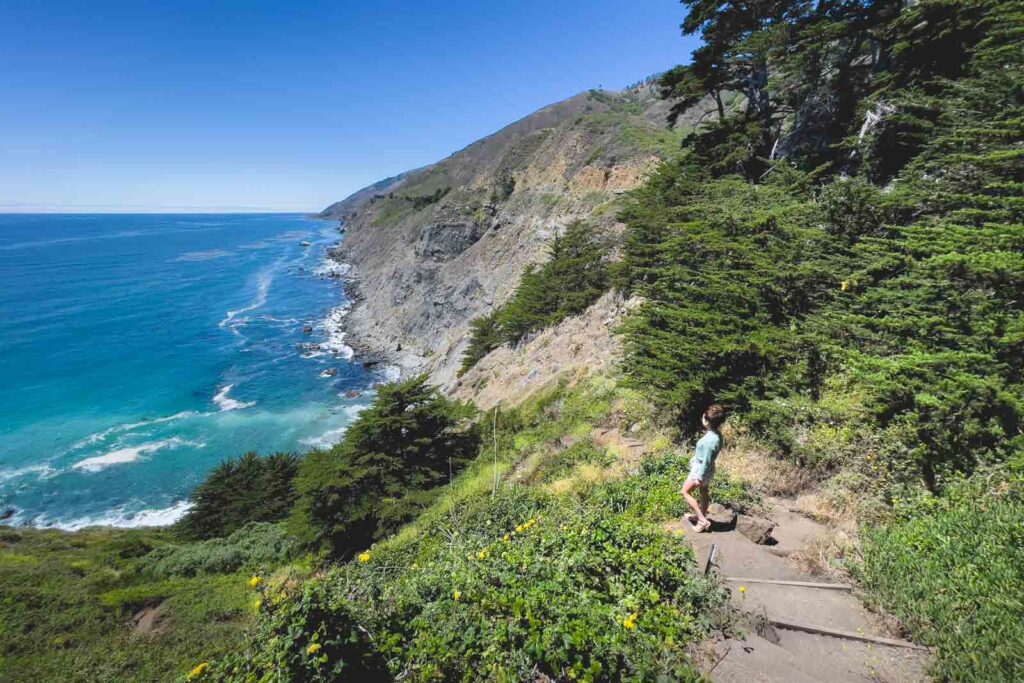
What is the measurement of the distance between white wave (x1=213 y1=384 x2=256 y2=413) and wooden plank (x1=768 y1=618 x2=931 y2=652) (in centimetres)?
4370

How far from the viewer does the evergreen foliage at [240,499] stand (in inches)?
845

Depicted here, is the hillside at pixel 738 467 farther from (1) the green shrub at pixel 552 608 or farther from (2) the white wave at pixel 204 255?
(2) the white wave at pixel 204 255

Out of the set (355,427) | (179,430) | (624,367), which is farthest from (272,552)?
(179,430)

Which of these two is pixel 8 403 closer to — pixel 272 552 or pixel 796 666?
pixel 272 552

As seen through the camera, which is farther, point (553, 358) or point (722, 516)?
point (553, 358)

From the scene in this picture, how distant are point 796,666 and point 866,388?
16.2 feet

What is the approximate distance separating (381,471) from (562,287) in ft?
48.5

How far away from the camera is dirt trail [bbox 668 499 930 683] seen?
11.8 feet

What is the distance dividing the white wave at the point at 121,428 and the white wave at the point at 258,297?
23288 mm

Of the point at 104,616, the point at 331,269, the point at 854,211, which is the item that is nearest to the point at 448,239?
the point at 104,616

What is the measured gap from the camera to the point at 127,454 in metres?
32.0

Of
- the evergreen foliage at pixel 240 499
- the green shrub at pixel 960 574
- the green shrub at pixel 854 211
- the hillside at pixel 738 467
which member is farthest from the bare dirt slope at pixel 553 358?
the evergreen foliage at pixel 240 499

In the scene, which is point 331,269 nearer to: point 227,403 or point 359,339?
point 359,339

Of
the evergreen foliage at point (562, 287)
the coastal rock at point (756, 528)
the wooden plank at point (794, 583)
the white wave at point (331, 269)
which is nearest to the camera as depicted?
the wooden plank at point (794, 583)
